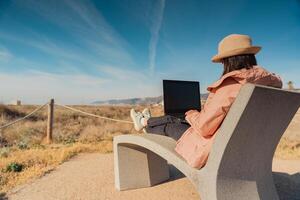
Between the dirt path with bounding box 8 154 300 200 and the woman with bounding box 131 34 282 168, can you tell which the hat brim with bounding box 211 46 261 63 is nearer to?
the woman with bounding box 131 34 282 168

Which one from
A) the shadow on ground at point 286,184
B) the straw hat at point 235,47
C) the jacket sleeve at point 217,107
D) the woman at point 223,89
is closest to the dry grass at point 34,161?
the shadow on ground at point 286,184

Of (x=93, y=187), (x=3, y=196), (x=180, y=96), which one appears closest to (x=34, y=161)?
(x=3, y=196)

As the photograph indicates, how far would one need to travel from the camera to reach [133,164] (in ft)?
10.9

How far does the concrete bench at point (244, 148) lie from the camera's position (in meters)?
1.81

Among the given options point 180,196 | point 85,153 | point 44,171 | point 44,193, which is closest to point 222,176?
point 180,196

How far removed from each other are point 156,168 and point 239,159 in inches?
63.8

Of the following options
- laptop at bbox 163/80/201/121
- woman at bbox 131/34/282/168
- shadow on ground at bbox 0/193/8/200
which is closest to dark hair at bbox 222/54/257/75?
woman at bbox 131/34/282/168

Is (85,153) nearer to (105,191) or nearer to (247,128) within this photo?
(105,191)

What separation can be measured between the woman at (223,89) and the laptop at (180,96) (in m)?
1.71

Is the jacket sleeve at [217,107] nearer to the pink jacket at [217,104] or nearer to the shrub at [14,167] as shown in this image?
the pink jacket at [217,104]

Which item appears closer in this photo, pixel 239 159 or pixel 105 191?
pixel 239 159

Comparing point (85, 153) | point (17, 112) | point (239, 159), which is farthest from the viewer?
point (17, 112)

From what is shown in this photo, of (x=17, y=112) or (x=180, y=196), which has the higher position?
(x=17, y=112)

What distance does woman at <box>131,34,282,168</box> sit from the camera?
196 centimetres
